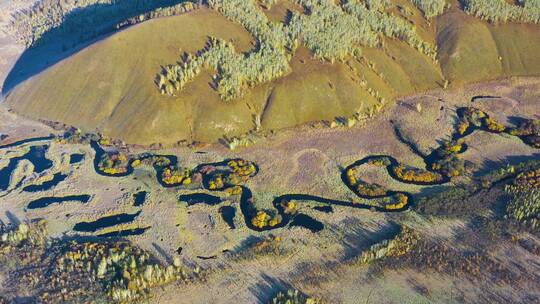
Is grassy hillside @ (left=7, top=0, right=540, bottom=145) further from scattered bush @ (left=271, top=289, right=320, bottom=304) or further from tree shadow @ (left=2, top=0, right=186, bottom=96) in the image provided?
scattered bush @ (left=271, top=289, right=320, bottom=304)

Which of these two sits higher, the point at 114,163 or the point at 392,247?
the point at 114,163

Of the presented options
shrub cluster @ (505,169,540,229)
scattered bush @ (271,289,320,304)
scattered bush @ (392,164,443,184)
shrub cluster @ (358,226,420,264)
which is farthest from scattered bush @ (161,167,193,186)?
shrub cluster @ (505,169,540,229)

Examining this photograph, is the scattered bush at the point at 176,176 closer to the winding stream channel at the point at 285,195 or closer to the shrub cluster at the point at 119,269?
the winding stream channel at the point at 285,195

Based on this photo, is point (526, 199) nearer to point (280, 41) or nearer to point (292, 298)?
point (292, 298)

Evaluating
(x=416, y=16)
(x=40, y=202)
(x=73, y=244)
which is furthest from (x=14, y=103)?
(x=416, y=16)

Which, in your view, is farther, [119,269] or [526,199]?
[526,199]

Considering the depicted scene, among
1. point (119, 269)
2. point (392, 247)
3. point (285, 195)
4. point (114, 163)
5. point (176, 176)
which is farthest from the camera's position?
point (114, 163)

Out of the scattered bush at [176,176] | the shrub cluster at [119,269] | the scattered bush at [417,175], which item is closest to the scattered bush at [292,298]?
the shrub cluster at [119,269]

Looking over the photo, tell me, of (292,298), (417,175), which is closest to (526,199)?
(417,175)
